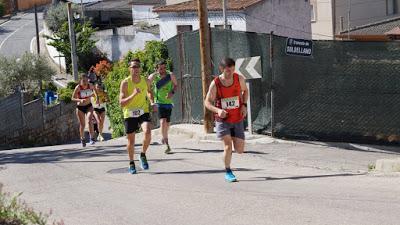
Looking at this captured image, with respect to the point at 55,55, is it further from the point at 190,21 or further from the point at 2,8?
the point at 2,8

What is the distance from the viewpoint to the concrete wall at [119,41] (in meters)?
56.9

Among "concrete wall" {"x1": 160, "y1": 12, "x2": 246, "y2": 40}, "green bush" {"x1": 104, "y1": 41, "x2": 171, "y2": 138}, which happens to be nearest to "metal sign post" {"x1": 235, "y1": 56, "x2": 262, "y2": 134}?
"green bush" {"x1": 104, "y1": 41, "x2": 171, "y2": 138}

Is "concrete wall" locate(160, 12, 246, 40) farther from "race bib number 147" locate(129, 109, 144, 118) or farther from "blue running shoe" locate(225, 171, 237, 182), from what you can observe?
"blue running shoe" locate(225, 171, 237, 182)

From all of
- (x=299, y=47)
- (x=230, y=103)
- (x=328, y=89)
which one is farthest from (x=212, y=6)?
(x=230, y=103)

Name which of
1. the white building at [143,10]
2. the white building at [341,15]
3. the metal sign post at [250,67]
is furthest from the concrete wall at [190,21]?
the metal sign post at [250,67]

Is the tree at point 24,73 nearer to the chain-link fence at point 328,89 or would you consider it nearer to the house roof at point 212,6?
the house roof at point 212,6

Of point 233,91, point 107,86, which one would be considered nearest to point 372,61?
point 233,91

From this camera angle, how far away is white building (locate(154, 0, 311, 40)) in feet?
143

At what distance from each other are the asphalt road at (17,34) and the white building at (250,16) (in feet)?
65.2

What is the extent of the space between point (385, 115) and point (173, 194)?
4831mm

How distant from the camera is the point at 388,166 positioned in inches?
448

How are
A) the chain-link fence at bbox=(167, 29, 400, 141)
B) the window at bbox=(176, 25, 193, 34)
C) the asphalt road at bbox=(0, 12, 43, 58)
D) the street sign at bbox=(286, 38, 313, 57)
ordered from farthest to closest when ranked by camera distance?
the asphalt road at bbox=(0, 12, 43, 58), the window at bbox=(176, 25, 193, 34), the street sign at bbox=(286, 38, 313, 57), the chain-link fence at bbox=(167, 29, 400, 141)

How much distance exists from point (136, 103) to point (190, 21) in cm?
3407

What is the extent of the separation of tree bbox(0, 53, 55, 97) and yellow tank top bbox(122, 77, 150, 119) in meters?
34.3
